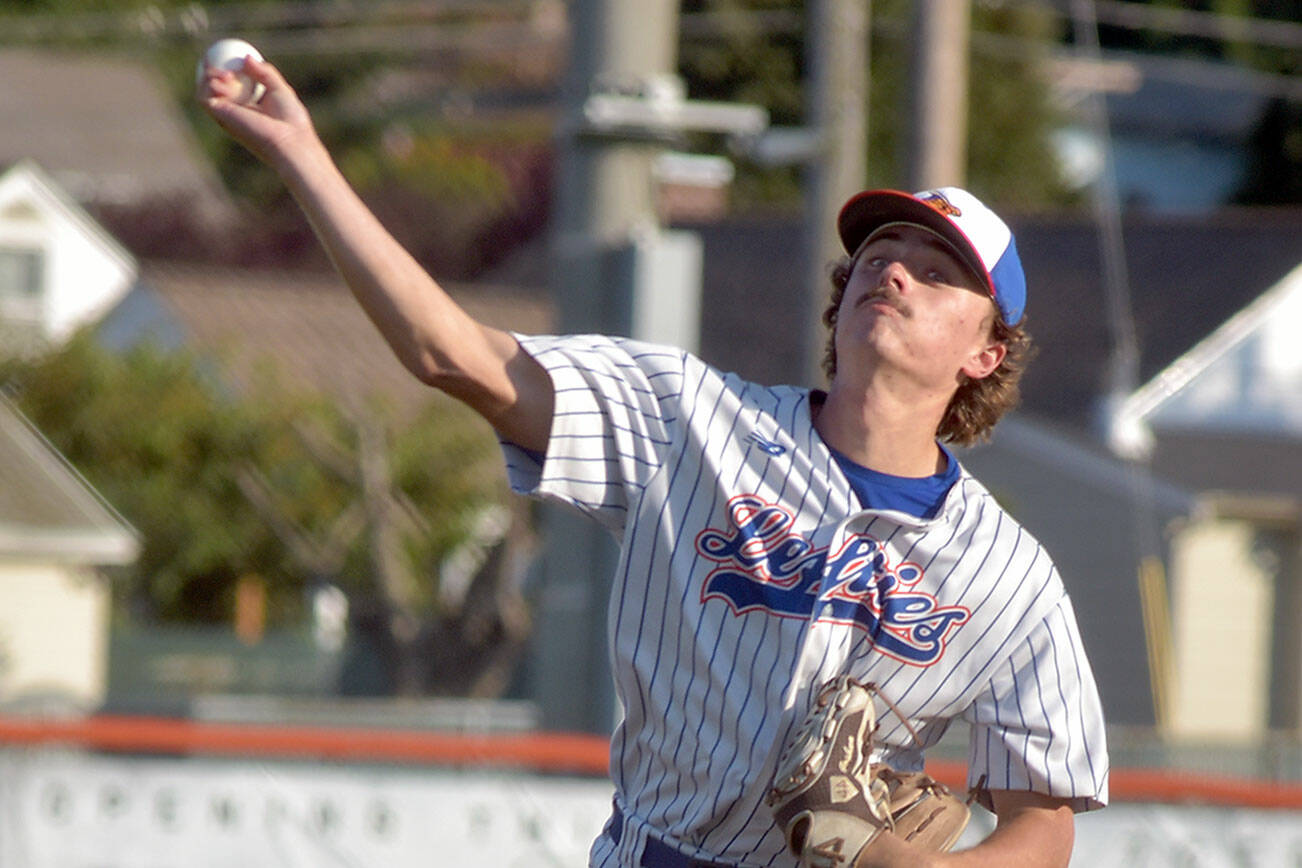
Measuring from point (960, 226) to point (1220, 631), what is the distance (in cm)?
1733

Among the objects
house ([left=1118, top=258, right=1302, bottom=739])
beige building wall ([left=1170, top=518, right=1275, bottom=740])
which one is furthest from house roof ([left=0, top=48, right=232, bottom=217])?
beige building wall ([left=1170, top=518, right=1275, bottom=740])

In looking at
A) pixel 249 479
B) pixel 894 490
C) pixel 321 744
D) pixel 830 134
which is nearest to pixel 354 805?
pixel 321 744

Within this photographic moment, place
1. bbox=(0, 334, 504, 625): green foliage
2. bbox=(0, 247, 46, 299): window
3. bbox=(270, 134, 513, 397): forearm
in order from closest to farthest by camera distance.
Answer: bbox=(270, 134, 513, 397): forearm < bbox=(0, 334, 504, 625): green foliage < bbox=(0, 247, 46, 299): window

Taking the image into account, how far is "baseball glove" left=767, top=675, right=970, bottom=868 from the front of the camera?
2648 millimetres

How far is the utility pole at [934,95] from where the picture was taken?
36.7 feet

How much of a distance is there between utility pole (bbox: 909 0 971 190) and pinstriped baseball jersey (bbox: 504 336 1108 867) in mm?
A: 8411

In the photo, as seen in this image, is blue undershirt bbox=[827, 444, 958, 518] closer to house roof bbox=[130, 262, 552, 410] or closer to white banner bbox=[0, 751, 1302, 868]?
white banner bbox=[0, 751, 1302, 868]

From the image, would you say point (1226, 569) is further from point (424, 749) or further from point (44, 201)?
point (44, 201)

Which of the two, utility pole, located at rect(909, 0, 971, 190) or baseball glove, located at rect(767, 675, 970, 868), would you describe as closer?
baseball glove, located at rect(767, 675, 970, 868)

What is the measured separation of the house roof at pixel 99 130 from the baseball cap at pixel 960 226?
33235 millimetres

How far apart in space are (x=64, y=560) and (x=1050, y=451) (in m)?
9.64

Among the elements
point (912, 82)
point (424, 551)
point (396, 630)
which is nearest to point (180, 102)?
point (424, 551)

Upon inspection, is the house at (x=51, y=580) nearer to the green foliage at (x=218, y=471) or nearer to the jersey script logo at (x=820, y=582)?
the green foliage at (x=218, y=471)

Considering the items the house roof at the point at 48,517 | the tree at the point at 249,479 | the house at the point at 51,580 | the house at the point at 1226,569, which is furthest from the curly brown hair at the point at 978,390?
the house at the point at 1226,569
